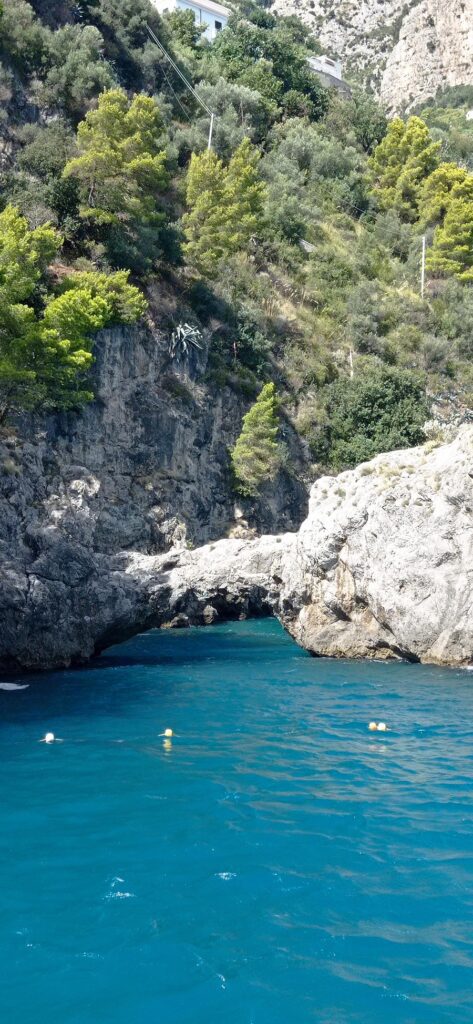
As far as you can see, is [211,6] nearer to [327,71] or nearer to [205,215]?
[327,71]

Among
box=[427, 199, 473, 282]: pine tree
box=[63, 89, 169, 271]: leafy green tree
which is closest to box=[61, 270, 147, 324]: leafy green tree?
box=[63, 89, 169, 271]: leafy green tree

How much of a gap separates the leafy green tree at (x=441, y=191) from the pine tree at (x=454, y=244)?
7.21 feet

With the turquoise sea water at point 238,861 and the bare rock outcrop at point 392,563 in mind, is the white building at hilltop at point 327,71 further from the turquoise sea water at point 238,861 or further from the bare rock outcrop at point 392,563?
the turquoise sea water at point 238,861

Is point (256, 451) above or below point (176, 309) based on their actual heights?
below

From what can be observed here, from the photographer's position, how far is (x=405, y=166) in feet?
216

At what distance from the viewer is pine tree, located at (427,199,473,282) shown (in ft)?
193

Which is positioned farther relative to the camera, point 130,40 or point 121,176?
point 130,40

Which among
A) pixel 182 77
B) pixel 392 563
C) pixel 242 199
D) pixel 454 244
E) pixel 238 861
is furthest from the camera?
pixel 454 244

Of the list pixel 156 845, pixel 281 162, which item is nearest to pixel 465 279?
pixel 281 162

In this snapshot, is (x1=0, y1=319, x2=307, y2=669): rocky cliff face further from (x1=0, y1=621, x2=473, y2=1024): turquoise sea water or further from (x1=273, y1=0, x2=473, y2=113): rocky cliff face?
(x1=273, y1=0, x2=473, y2=113): rocky cliff face

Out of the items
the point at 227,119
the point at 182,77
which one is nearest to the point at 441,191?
the point at 227,119

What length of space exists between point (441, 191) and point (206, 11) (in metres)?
36.8

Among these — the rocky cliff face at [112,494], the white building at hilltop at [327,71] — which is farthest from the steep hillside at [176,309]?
the white building at hilltop at [327,71]

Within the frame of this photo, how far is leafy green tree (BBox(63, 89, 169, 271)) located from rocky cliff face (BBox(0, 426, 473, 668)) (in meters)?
16.9
